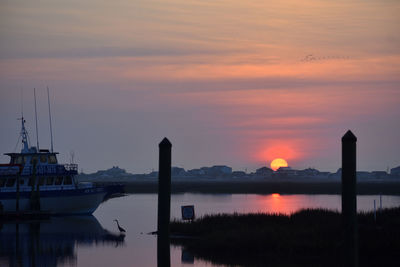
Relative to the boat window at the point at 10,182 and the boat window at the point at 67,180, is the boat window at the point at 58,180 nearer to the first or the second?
the boat window at the point at 67,180

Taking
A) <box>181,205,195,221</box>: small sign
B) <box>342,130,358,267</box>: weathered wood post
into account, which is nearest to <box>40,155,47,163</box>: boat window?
<box>181,205,195,221</box>: small sign

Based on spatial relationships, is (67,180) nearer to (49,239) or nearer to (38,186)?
(38,186)

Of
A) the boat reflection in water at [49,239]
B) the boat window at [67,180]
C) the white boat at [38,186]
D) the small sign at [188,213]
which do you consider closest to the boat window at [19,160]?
the white boat at [38,186]

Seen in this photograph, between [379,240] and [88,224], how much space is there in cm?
3134

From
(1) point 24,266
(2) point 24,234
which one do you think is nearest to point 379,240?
(1) point 24,266

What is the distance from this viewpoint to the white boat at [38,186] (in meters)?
67.9

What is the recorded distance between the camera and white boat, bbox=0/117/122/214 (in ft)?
223

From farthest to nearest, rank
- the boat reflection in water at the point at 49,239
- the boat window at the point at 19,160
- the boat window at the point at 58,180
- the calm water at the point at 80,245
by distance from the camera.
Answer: the boat window at the point at 58,180 → the boat window at the point at 19,160 → the boat reflection in water at the point at 49,239 → the calm water at the point at 80,245

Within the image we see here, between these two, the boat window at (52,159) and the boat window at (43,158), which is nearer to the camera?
the boat window at (43,158)

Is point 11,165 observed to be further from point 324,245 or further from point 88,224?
point 324,245

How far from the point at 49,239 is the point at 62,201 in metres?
22.0

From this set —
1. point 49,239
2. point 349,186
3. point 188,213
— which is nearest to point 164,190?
point 349,186

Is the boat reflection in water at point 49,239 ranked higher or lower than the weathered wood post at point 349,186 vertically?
lower

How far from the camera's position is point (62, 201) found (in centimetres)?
7044
